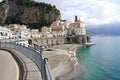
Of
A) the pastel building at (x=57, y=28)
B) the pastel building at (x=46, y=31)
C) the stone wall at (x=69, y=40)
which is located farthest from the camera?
the pastel building at (x=57, y=28)

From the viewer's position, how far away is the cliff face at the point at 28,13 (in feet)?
583

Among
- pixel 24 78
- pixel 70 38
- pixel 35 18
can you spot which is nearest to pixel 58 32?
pixel 70 38

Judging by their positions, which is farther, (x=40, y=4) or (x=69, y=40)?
(x=40, y=4)

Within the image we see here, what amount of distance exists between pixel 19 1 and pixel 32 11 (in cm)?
1725

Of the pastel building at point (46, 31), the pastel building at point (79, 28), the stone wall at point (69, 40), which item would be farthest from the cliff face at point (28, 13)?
the stone wall at point (69, 40)

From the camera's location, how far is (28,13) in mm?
187125

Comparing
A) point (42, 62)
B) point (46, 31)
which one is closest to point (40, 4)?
point (46, 31)

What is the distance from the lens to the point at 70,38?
147 meters

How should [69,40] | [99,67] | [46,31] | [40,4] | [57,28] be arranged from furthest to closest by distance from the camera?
1. [40,4]
2. [57,28]
3. [46,31]
4. [69,40]
5. [99,67]

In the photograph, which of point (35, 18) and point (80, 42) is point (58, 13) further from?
point (80, 42)

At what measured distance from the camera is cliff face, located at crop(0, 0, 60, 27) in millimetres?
177625

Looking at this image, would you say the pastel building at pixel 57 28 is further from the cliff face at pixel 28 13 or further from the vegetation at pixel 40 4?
the vegetation at pixel 40 4

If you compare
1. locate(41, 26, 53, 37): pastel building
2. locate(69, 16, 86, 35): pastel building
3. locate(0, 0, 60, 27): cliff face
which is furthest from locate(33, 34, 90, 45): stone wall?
locate(0, 0, 60, 27): cliff face

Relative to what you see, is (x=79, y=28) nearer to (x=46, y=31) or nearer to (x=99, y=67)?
(x=46, y=31)
